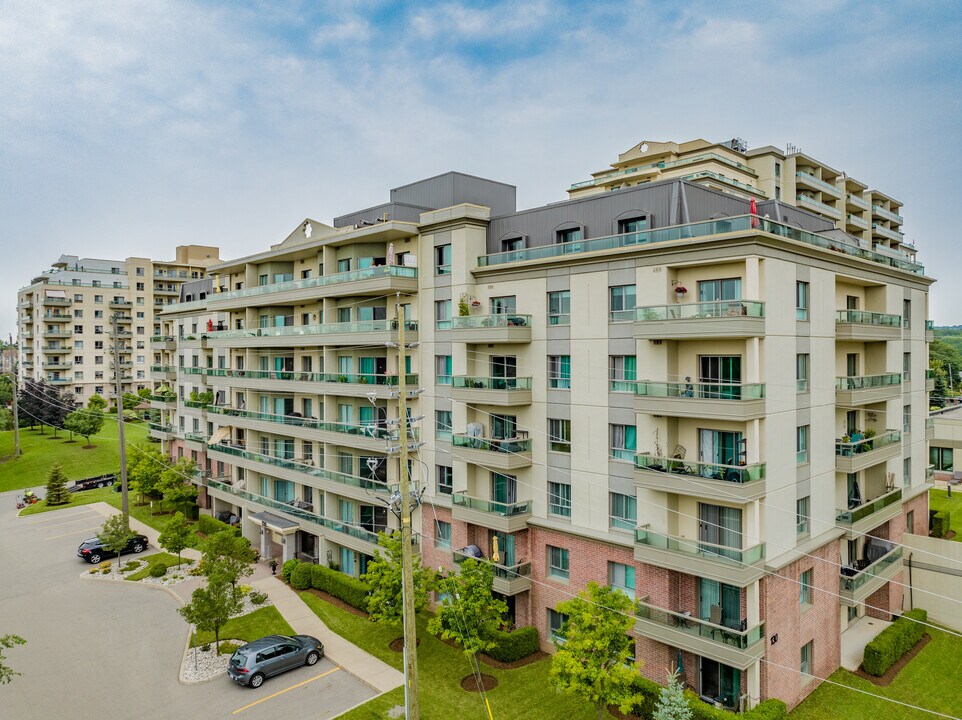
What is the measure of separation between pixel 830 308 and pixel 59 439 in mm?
85592

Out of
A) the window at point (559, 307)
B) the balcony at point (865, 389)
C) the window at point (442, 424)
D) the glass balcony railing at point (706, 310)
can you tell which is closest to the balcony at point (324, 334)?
the window at point (442, 424)

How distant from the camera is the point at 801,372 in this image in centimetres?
2388

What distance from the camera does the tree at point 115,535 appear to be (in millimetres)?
38000

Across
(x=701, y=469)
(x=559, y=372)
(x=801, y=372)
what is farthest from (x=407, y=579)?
(x=801, y=372)

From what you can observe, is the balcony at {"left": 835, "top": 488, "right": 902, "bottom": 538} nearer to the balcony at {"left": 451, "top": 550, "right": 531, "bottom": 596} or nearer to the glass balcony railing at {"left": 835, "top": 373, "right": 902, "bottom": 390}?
the glass balcony railing at {"left": 835, "top": 373, "right": 902, "bottom": 390}

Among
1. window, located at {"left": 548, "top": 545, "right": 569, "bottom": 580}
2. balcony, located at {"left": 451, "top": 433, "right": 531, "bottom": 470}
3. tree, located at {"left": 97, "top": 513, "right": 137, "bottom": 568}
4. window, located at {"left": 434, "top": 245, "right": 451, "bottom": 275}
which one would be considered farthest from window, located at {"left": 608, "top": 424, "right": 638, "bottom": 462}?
tree, located at {"left": 97, "top": 513, "right": 137, "bottom": 568}

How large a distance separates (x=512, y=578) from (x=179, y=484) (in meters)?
31.5

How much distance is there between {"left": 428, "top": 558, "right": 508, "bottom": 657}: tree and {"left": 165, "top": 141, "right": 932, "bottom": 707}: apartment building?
2031 millimetres

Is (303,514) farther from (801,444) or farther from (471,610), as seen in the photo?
(801,444)

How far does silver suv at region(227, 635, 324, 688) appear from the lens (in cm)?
2452

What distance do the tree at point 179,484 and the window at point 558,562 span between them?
31121 millimetres

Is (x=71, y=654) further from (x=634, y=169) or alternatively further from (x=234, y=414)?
(x=634, y=169)

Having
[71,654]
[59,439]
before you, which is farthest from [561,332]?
[59,439]

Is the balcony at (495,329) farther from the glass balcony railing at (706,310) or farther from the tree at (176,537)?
the tree at (176,537)
